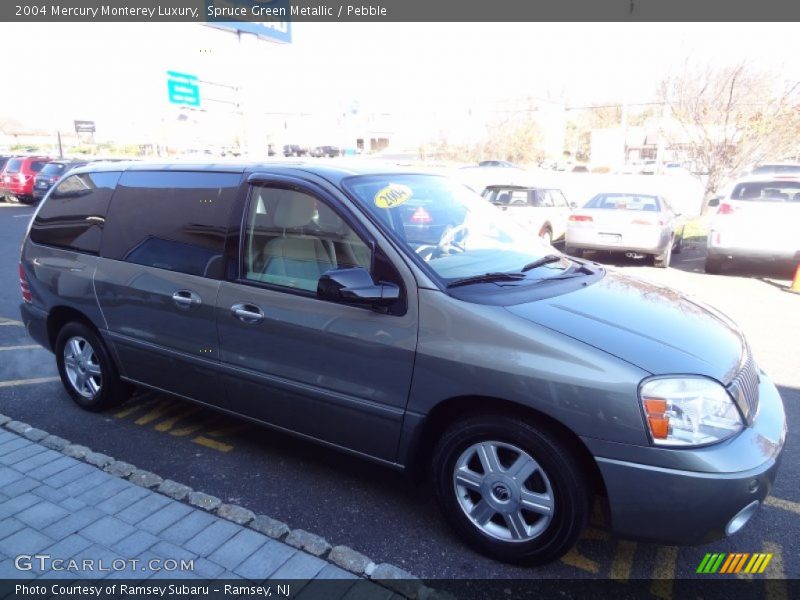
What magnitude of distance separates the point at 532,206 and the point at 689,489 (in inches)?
380

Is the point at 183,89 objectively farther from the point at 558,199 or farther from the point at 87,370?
the point at 87,370

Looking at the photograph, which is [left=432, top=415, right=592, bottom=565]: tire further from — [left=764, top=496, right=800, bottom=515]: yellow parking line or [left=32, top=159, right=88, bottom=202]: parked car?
[left=32, top=159, right=88, bottom=202]: parked car

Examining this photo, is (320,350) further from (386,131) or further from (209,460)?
(386,131)

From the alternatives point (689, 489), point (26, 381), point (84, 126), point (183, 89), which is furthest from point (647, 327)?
point (84, 126)

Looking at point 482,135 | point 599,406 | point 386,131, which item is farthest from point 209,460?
point 386,131

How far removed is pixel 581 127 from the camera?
68.5 metres

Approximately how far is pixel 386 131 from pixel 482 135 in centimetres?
2587

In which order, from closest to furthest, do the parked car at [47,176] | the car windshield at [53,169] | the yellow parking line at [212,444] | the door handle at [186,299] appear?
the door handle at [186,299] → the yellow parking line at [212,444] → the parked car at [47,176] → the car windshield at [53,169]

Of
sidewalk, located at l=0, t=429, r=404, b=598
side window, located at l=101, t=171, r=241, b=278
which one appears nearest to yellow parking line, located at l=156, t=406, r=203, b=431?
sidewalk, located at l=0, t=429, r=404, b=598

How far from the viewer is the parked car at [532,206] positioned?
36.6ft

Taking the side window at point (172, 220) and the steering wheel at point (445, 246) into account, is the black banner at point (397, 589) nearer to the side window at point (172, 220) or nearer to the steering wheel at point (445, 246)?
the steering wheel at point (445, 246)

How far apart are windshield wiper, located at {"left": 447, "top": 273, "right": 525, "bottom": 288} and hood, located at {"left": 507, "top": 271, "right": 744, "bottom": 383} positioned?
278mm

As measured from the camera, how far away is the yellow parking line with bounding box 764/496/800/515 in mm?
3107
